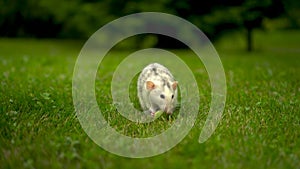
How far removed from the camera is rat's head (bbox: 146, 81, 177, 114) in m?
5.14

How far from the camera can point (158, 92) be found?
521cm

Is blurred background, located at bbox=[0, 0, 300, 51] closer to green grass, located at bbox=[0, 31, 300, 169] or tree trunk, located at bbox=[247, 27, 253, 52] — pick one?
tree trunk, located at bbox=[247, 27, 253, 52]

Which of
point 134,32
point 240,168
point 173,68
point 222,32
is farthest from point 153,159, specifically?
point 222,32

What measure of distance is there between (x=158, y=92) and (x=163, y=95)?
0.09 metres

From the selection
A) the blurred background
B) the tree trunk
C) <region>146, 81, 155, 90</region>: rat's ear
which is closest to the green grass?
<region>146, 81, 155, 90</region>: rat's ear

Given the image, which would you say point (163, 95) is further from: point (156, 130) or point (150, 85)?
point (156, 130)

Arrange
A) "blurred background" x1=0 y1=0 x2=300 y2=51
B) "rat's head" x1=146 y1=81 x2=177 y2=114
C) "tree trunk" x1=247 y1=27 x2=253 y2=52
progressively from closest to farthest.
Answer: "rat's head" x1=146 y1=81 x2=177 y2=114 → "blurred background" x1=0 y1=0 x2=300 y2=51 → "tree trunk" x1=247 y1=27 x2=253 y2=52

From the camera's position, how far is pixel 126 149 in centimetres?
379

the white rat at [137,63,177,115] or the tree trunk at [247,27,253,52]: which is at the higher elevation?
the tree trunk at [247,27,253,52]

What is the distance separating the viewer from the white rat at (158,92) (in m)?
5.15

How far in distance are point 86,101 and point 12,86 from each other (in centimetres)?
179

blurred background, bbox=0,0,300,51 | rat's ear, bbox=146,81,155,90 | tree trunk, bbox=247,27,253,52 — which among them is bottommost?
rat's ear, bbox=146,81,155,90

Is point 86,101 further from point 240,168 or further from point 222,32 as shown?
point 222,32

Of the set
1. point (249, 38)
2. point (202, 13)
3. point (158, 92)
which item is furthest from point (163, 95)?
point (249, 38)
